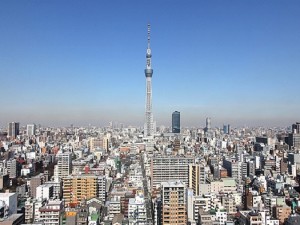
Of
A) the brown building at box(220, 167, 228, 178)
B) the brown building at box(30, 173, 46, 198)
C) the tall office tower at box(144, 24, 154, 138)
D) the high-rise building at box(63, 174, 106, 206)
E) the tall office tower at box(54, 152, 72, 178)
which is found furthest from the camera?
the tall office tower at box(144, 24, 154, 138)

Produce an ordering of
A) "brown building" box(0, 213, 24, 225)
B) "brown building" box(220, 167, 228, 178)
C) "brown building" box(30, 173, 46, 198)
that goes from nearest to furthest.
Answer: "brown building" box(0, 213, 24, 225) → "brown building" box(30, 173, 46, 198) → "brown building" box(220, 167, 228, 178)

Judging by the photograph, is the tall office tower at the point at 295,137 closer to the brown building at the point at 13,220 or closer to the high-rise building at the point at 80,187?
the high-rise building at the point at 80,187

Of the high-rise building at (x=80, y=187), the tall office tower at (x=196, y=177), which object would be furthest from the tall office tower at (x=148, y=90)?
the high-rise building at (x=80, y=187)

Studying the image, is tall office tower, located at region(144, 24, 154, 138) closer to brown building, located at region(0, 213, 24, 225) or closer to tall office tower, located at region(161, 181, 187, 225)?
tall office tower, located at region(161, 181, 187, 225)

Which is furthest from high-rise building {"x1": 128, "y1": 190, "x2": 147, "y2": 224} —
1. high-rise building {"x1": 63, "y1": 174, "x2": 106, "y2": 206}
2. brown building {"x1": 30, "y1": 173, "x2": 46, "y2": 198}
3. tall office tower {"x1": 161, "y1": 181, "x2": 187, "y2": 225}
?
brown building {"x1": 30, "y1": 173, "x2": 46, "y2": 198}

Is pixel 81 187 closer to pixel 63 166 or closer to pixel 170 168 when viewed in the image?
pixel 170 168

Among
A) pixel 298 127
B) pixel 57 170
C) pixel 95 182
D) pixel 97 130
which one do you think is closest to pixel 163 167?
pixel 95 182

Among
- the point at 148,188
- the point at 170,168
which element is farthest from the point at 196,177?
the point at 148,188
